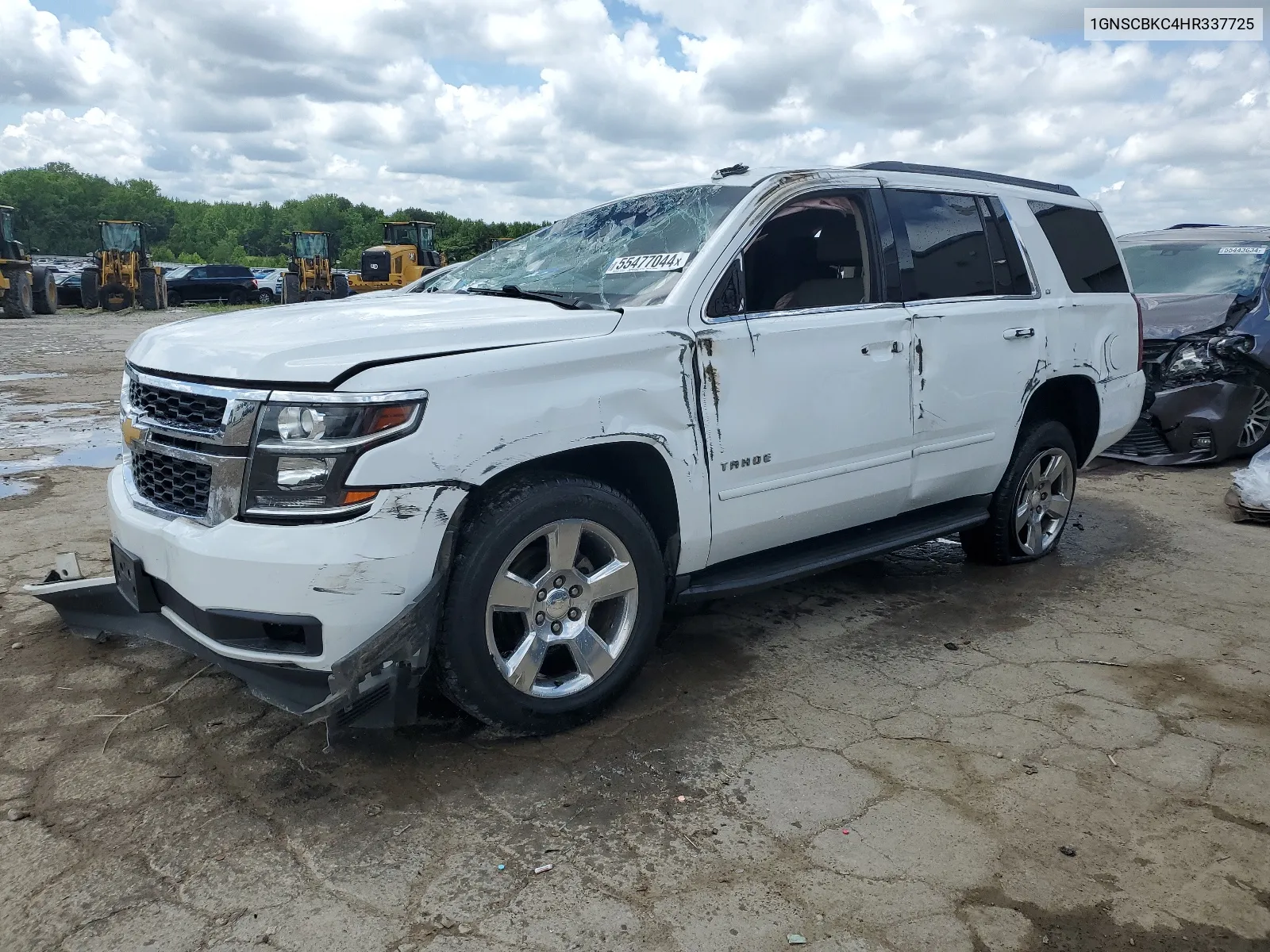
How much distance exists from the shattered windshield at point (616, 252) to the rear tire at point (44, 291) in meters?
25.1

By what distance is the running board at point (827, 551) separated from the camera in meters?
3.48

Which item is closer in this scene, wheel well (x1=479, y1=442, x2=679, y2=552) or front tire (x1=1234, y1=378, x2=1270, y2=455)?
wheel well (x1=479, y1=442, x2=679, y2=552)

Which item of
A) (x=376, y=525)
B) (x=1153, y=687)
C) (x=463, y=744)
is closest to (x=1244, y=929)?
(x=1153, y=687)

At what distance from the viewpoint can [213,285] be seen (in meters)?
32.5

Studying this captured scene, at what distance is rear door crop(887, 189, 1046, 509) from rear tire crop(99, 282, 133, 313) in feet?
93.0

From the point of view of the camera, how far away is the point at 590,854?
2.55m

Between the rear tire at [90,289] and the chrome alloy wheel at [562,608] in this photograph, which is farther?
the rear tire at [90,289]

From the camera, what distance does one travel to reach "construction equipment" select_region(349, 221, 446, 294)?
29500 millimetres

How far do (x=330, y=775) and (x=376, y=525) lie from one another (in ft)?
2.72

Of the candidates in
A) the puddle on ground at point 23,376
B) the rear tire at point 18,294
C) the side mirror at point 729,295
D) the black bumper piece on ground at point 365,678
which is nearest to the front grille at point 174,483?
the black bumper piece on ground at point 365,678

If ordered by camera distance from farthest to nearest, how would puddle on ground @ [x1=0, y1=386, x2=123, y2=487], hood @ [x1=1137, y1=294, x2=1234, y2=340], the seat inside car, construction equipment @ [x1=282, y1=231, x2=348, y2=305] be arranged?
1. construction equipment @ [x1=282, y1=231, x2=348, y2=305]
2. hood @ [x1=1137, y1=294, x2=1234, y2=340]
3. puddle on ground @ [x1=0, y1=386, x2=123, y2=487]
4. the seat inside car

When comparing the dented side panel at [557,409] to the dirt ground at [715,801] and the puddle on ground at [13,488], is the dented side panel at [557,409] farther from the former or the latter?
A: the puddle on ground at [13,488]

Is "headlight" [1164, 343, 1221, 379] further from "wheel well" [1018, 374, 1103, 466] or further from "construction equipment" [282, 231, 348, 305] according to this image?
"construction equipment" [282, 231, 348, 305]

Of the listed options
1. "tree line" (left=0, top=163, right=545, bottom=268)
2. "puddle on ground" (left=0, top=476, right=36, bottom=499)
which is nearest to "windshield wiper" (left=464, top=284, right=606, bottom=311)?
"puddle on ground" (left=0, top=476, right=36, bottom=499)
